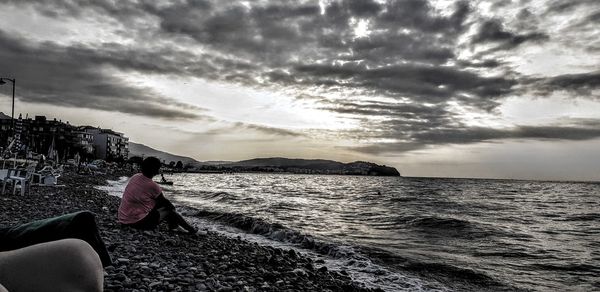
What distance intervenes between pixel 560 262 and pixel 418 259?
4928mm

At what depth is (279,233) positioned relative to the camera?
15867 millimetres

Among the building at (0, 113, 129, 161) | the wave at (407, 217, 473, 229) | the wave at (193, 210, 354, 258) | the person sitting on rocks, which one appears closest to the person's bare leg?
the person sitting on rocks

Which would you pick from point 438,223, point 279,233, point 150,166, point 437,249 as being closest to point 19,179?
point 150,166

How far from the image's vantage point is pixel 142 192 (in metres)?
11.3

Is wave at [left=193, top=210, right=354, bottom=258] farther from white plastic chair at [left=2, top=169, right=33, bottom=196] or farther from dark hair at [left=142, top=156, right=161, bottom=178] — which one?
white plastic chair at [left=2, top=169, right=33, bottom=196]

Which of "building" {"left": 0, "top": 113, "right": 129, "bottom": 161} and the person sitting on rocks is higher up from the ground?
"building" {"left": 0, "top": 113, "right": 129, "bottom": 161}

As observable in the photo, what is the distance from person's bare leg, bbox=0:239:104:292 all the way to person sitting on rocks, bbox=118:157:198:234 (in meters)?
8.52

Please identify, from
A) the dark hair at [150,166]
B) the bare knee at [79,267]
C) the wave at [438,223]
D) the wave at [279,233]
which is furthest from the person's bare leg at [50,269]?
the wave at [438,223]

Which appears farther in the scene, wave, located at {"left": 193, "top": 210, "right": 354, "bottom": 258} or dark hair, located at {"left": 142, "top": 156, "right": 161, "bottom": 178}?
wave, located at {"left": 193, "top": 210, "right": 354, "bottom": 258}

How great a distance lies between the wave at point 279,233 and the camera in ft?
42.3

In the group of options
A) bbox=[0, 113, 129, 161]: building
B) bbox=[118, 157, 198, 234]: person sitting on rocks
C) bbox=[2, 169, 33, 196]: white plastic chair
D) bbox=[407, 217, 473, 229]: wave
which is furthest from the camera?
bbox=[0, 113, 129, 161]: building

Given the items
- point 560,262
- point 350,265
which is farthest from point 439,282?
point 560,262

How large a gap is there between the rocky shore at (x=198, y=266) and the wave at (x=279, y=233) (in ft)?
6.87

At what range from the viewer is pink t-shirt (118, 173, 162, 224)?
11.2 metres
